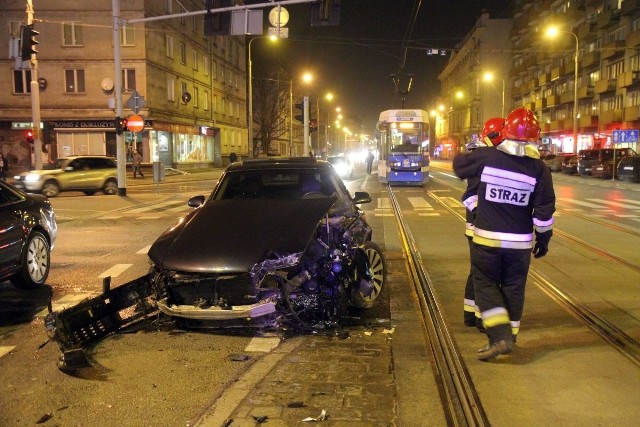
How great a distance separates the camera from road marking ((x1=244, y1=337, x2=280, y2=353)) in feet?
16.9

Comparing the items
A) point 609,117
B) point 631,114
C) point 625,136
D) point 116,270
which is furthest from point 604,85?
point 116,270

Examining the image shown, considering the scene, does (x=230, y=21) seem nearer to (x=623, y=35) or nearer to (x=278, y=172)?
(x=278, y=172)

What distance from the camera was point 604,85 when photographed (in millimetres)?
47781

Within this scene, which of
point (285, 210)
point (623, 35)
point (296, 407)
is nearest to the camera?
point (296, 407)

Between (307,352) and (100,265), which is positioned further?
(100,265)

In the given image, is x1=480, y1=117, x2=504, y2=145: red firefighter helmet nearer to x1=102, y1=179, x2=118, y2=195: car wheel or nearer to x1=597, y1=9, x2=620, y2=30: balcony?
x1=102, y1=179, x2=118, y2=195: car wheel

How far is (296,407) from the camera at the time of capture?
13.0 feet

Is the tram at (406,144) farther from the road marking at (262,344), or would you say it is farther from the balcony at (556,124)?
the balcony at (556,124)

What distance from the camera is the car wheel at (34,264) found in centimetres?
721

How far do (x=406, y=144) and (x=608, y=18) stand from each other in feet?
101

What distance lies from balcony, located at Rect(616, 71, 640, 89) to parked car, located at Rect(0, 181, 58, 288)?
4388 centimetres

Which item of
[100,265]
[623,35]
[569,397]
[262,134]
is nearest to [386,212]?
[100,265]

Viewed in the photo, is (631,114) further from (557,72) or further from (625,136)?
(557,72)

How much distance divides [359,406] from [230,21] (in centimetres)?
1588
